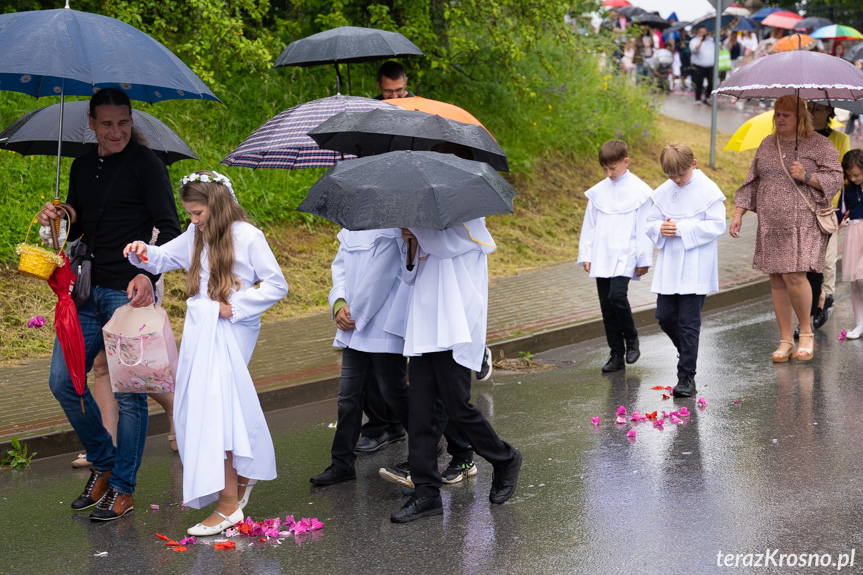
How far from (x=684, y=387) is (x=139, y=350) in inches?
159

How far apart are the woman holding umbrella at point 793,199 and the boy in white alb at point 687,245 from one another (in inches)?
28.1

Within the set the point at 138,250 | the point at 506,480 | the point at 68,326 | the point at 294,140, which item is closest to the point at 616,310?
the point at 294,140

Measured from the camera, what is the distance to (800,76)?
774 cm

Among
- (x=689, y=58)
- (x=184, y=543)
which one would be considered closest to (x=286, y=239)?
(x=184, y=543)

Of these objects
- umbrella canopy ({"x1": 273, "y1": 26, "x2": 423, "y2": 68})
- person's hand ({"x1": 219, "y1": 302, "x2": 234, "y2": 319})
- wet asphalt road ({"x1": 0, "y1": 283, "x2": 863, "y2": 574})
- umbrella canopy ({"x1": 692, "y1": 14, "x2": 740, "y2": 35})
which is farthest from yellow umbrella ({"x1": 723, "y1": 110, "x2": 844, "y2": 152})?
umbrella canopy ({"x1": 692, "y1": 14, "x2": 740, "y2": 35})

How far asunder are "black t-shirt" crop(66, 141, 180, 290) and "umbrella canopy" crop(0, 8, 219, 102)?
19.0 inches

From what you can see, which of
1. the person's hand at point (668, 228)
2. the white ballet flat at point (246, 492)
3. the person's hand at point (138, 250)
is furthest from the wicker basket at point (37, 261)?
the person's hand at point (668, 228)

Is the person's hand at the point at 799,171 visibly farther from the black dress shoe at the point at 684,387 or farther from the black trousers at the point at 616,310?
the black dress shoe at the point at 684,387

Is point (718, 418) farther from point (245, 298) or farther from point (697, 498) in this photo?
point (245, 298)

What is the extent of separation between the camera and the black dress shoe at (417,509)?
5070mm

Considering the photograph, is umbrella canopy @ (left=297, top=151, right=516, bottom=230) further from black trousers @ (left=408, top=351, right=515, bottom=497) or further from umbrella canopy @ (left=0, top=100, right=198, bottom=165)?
Result: umbrella canopy @ (left=0, top=100, right=198, bottom=165)

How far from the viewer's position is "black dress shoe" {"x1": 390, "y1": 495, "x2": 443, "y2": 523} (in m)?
5.07

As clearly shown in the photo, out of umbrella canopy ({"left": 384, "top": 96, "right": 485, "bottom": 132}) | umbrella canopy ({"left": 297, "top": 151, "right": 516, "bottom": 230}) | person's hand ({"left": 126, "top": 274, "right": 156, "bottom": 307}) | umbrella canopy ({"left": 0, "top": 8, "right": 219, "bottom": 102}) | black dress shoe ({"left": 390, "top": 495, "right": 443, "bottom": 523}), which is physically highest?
umbrella canopy ({"left": 0, "top": 8, "right": 219, "bottom": 102})

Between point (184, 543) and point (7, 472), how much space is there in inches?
77.2
